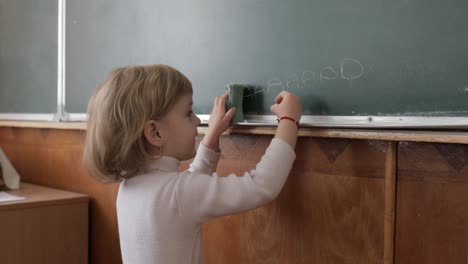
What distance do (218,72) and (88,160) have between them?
54 cm

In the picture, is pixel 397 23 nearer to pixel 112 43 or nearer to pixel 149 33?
pixel 149 33

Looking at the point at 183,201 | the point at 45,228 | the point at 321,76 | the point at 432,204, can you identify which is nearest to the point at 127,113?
the point at 183,201

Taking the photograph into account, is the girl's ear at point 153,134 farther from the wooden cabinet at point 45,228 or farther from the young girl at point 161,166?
the wooden cabinet at point 45,228

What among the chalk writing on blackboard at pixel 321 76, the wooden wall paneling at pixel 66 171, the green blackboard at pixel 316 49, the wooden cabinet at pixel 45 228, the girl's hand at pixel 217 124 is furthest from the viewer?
the wooden wall paneling at pixel 66 171

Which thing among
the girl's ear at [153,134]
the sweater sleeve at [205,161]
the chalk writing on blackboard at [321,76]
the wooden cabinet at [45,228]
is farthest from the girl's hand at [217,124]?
the wooden cabinet at [45,228]

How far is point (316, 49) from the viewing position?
139 centimetres

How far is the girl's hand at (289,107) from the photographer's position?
133 cm

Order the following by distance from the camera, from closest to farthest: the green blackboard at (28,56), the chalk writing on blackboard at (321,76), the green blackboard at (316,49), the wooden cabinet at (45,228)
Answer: the green blackboard at (316,49) < the chalk writing on blackboard at (321,76) < the wooden cabinet at (45,228) < the green blackboard at (28,56)

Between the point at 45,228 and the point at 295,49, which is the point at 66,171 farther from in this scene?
the point at 295,49

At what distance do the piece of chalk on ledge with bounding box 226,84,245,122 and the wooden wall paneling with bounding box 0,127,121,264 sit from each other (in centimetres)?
77

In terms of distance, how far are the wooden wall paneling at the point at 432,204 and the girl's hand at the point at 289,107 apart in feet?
0.86

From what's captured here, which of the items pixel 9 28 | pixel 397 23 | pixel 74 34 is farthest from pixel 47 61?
pixel 397 23

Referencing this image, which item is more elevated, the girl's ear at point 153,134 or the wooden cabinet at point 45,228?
the girl's ear at point 153,134

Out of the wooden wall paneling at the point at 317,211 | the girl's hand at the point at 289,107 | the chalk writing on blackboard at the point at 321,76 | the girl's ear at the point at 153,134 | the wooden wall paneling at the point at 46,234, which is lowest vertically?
the wooden wall paneling at the point at 46,234
